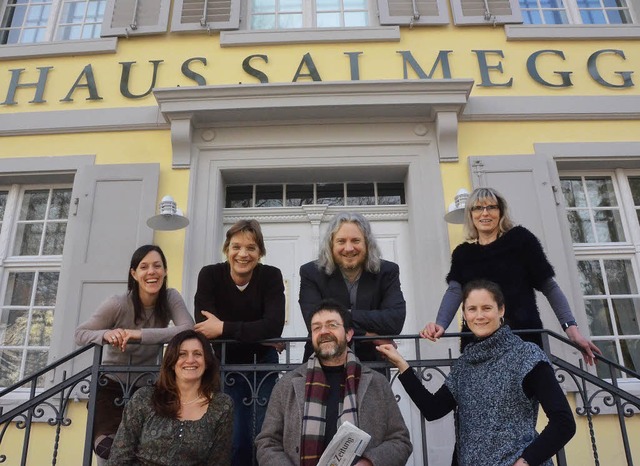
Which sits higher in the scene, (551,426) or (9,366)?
(9,366)

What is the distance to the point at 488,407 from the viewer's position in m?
2.18

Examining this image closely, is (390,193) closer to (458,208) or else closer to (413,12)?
(458,208)

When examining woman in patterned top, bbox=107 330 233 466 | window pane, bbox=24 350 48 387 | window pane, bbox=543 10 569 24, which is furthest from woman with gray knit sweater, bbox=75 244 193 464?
window pane, bbox=543 10 569 24

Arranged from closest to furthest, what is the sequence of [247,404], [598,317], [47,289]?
[247,404] < [598,317] < [47,289]

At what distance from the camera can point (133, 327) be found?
2.94 meters

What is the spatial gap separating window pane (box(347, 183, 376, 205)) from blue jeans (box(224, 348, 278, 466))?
2603mm

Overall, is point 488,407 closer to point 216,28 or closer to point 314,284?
point 314,284

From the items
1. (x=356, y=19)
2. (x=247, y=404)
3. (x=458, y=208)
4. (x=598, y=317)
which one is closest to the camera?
(x=247, y=404)

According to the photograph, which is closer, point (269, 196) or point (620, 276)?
point (620, 276)

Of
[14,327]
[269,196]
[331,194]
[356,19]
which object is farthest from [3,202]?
[356,19]

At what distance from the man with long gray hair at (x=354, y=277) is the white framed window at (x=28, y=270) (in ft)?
10.4

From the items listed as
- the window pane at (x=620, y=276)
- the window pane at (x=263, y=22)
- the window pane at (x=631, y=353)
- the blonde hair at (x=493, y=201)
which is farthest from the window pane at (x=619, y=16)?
the blonde hair at (x=493, y=201)

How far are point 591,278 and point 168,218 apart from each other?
3880mm

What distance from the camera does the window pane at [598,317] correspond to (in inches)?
186
